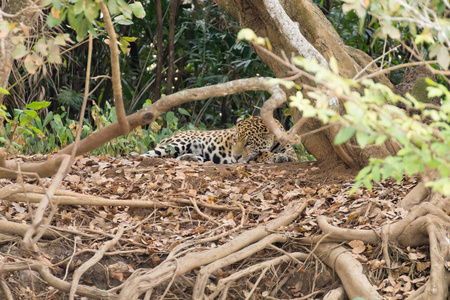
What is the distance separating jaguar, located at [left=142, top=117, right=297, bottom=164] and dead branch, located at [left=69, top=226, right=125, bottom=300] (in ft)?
10.3

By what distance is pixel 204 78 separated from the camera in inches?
378

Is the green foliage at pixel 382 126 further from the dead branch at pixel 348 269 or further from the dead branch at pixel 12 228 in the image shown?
the dead branch at pixel 12 228

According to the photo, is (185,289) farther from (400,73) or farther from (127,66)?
(127,66)

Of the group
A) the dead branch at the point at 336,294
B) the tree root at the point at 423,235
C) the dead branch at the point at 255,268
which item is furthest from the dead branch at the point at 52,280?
the tree root at the point at 423,235

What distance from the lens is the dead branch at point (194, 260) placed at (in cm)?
375

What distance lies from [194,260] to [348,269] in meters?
1.12

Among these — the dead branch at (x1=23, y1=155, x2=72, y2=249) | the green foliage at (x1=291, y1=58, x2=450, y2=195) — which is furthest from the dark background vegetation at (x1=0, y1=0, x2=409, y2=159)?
the green foliage at (x1=291, y1=58, x2=450, y2=195)

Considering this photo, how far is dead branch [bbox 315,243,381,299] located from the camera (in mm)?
3600

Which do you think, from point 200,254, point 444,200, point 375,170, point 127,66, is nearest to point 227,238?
point 200,254

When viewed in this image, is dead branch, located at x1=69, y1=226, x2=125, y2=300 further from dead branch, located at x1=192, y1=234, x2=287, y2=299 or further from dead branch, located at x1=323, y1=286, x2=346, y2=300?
dead branch, located at x1=323, y1=286, x2=346, y2=300

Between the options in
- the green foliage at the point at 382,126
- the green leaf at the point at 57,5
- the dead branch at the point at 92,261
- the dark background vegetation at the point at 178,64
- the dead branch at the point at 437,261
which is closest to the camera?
the green foliage at the point at 382,126

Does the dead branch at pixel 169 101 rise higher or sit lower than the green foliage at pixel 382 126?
lower

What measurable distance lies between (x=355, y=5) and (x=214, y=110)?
958cm

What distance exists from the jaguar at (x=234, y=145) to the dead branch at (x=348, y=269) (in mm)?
3434
